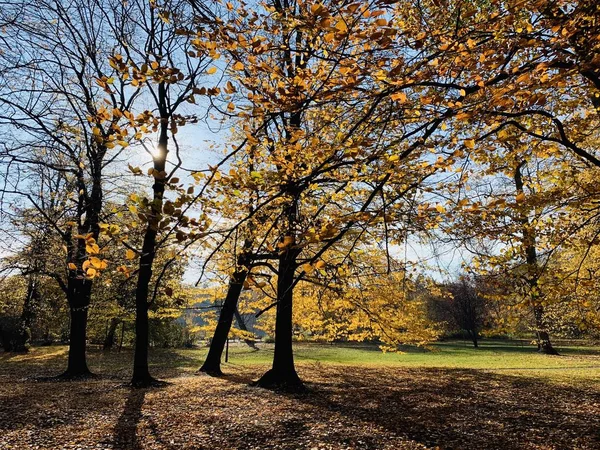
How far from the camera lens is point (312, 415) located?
6.96m

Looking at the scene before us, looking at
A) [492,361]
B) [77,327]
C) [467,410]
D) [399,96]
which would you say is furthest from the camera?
[492,361]

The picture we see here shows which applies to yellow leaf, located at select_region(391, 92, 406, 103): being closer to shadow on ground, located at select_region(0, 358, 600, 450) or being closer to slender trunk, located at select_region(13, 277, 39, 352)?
shadow on ground, located at select_region(0, 358, 600, 450)

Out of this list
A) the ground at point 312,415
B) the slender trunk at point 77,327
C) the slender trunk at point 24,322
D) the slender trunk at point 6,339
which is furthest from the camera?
the slender trunk at point 6,339

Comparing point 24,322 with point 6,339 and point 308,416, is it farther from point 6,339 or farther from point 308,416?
point 308,416

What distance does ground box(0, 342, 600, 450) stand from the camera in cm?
552

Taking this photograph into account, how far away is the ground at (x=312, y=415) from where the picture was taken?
5.52 m

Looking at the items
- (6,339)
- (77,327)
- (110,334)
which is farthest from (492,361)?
(6,339)

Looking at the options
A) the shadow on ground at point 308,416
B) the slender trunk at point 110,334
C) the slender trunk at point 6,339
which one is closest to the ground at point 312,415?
the shadow on ground at point 308,416

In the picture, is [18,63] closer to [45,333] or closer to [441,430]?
[441,430]

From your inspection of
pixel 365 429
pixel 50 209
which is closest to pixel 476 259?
pixel 365 429

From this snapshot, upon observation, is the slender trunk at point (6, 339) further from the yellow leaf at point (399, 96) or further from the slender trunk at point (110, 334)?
the yellow leaf at point (399, 96)

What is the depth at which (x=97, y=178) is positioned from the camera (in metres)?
10.7

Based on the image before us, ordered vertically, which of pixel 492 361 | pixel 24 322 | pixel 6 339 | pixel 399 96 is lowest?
pixel 492 361

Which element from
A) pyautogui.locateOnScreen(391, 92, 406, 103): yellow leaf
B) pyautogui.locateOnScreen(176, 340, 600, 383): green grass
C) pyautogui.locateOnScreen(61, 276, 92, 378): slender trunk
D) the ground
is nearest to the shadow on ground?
the ground
